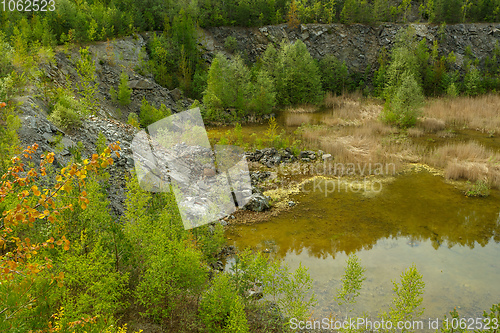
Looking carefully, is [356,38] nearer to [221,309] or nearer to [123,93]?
[123,93]

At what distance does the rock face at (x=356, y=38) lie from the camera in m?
40.4

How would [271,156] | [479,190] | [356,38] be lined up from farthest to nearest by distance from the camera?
[356,38] < [271,156] < [479,190]

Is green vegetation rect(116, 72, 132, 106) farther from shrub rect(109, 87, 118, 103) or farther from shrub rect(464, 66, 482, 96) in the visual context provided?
shrub rect(464, 66, 482, 96)

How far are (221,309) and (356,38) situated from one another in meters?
45.1

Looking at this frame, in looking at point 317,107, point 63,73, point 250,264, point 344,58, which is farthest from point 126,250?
point 344,58

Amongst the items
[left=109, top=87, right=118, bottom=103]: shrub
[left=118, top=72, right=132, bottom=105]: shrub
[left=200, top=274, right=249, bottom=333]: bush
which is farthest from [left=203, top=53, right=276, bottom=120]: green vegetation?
[left=200, top=274, right=249, bottom=333]: bush

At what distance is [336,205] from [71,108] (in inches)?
449

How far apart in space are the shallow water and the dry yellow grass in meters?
13.9

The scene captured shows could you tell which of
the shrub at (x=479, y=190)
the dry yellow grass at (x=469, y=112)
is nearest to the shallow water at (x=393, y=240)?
the shrub at (x=479, y=190)

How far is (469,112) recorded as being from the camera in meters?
27.7

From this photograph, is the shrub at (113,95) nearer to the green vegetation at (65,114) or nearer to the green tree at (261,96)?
the green vegetation at (65,114)

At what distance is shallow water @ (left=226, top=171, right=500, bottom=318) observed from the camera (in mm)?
8414

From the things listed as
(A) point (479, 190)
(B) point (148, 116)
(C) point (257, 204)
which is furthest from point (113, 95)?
→ (A) point (479, 190)

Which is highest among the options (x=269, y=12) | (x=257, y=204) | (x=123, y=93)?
(x=269, y=12)
